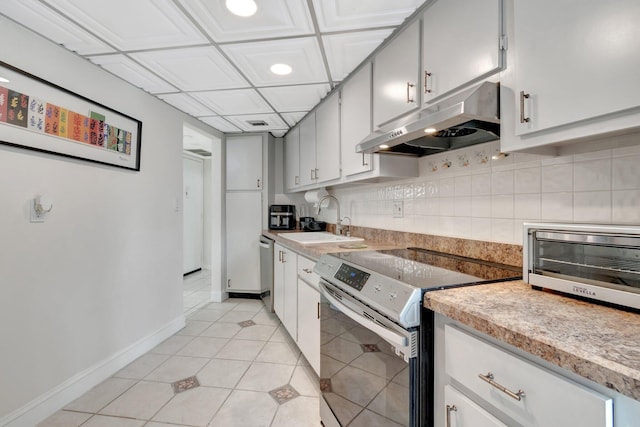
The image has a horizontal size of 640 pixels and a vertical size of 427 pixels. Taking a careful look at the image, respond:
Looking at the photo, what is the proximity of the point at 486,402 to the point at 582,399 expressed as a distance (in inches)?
9.4

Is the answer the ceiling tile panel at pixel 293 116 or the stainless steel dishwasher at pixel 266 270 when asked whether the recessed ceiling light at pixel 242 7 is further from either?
the stainless steel dishwasher at pixel 266 270

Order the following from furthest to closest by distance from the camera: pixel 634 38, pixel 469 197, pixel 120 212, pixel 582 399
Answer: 1. pixel 120 212
2. pixel 469 197
3. pixel 634 38
4. pixel 582 399

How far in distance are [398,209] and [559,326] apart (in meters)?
1.39

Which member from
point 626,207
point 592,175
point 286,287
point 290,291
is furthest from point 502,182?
point 286,287

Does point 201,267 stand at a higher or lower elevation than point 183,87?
lower

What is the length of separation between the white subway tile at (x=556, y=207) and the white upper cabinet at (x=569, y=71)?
1.05 ft

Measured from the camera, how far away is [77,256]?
176 centimetres

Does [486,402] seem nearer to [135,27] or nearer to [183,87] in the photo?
[135,27]

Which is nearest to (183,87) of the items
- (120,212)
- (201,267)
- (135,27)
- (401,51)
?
(135,27)

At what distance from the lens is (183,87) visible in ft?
7.30

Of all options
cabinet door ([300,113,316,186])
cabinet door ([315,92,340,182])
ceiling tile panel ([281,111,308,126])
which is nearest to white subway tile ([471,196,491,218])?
cabinet door ([315,92,340,182])

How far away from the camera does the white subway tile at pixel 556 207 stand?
106 centimetres

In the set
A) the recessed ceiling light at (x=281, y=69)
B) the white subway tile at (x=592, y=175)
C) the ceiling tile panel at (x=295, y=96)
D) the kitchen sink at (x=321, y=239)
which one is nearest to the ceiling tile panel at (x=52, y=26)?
the recessed ceiling light at (x=281, y=69)

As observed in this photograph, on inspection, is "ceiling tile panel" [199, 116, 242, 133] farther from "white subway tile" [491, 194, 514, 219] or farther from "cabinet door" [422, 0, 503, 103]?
"white subway tile" [491, 194, 514, 219]
